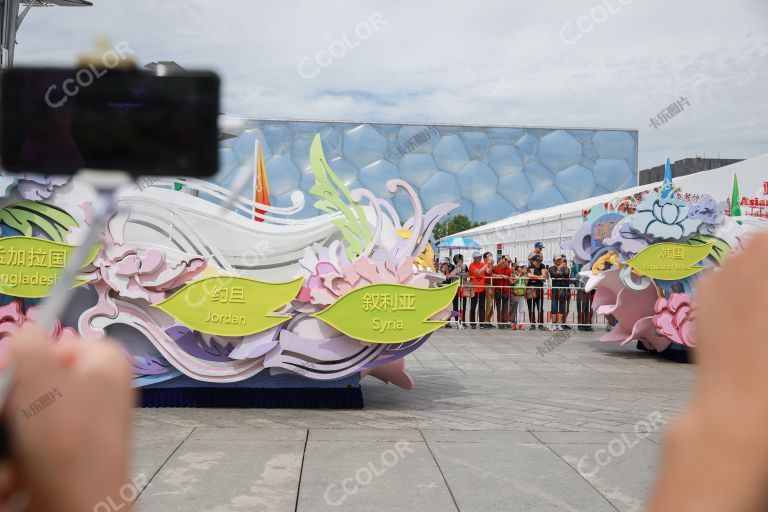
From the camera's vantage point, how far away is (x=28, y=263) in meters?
6.77

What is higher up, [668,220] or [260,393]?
[668,220]

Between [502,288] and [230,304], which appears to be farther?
[502,288]

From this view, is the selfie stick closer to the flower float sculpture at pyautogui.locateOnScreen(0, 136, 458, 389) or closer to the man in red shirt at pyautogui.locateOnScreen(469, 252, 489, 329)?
the flower float sculpture at pyautogui.locateOnScreen(0, 136, 458, 389)

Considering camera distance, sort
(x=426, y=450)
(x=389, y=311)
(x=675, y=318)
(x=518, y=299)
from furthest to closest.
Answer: (x=518, y=299) < (x=675, y=318) < (x=389, y=311) < (x=426, y=450)

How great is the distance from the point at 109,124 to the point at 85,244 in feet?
0.52

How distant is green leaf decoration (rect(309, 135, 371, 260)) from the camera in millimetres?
7270

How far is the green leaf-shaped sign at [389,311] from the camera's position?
7.01m

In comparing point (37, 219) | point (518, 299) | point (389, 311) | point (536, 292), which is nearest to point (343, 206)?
point (389, 311)

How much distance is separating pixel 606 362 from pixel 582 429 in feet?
15.7

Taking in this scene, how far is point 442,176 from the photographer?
132 ft

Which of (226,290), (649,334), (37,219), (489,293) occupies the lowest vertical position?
(649,334)

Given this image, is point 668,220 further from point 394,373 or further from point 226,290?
point 226,290

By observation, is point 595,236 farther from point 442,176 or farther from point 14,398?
point 442,176

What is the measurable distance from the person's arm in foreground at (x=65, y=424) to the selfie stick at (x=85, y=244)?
0.08 ft
